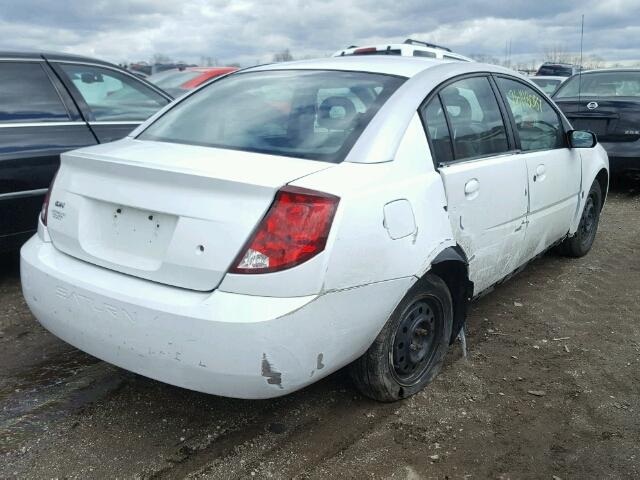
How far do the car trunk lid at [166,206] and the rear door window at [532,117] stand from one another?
71.6 inches

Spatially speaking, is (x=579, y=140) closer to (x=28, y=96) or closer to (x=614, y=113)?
(x=614, y=113)

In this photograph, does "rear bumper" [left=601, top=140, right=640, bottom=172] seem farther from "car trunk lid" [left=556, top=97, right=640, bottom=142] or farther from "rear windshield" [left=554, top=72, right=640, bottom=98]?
"rear windshield" [left=554, top=72, right=640, bottom=98]

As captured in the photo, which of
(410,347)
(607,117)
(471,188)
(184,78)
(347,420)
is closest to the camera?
(347,420)

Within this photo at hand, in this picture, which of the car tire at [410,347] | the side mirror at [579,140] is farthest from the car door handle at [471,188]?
the side mirror at [579,140]

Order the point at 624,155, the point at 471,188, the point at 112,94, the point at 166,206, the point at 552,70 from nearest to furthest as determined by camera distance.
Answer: the point at 166,206, the point at 471,188, the point at 112,94, the point at 624,155, the point at 552,70

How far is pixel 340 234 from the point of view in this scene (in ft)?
7.45

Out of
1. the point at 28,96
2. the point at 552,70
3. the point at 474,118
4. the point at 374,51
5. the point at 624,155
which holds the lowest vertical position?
the point at 624,155

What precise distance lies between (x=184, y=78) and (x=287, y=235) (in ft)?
25.5

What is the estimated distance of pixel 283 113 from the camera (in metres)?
2.91

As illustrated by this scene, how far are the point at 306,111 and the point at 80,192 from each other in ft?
3.50

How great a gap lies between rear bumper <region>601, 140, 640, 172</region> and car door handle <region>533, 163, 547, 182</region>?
13.1 ft

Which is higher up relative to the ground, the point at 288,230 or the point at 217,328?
the point at 288,230

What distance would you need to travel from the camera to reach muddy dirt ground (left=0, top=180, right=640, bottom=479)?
8.21ft

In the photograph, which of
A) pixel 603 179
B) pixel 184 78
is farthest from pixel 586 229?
pixel 184 78
